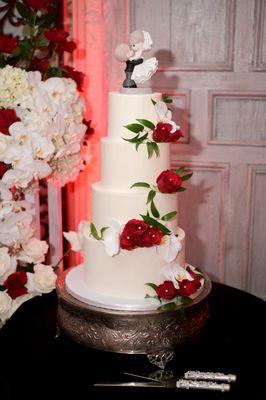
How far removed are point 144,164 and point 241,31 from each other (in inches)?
51.1

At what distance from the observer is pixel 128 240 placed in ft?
5.18

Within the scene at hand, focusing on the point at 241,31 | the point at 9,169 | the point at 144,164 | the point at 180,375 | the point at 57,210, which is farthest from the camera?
the point at 57,210

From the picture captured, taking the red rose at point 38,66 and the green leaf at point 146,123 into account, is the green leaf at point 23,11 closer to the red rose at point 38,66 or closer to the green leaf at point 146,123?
the red rose at point 38,66

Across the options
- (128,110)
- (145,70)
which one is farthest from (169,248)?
(145,70)

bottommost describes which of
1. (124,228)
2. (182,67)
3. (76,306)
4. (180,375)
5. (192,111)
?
(180,375)

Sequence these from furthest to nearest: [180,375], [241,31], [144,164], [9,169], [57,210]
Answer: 1. [57,210]
2. [241,31]
3. [9,169]
4. [144,164]
5. [180,375]

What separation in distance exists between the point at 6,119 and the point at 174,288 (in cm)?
75

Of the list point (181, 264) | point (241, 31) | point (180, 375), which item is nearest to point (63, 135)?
point (181, 264)

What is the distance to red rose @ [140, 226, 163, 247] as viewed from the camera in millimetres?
1589

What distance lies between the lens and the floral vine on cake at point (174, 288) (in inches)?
63.5

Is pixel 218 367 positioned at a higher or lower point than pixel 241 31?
lower

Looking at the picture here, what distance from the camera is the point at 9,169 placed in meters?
1.90

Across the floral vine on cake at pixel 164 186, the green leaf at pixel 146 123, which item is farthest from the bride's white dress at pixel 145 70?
the floral vine on cake at pixel 164 186

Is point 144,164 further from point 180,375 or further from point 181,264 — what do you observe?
point 180,375
